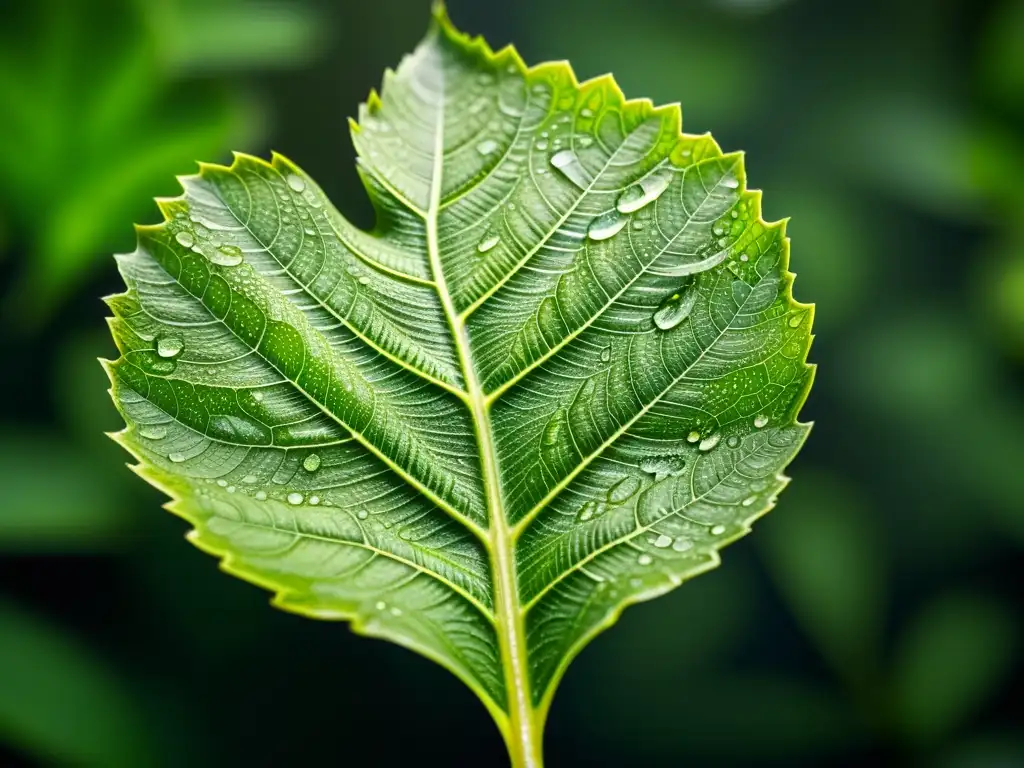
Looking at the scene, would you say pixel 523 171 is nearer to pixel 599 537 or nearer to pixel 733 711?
pixel 599 537

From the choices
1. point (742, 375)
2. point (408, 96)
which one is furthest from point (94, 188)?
point (742, 375)

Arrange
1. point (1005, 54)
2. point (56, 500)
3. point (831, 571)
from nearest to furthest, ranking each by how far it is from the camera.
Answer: point (56, 500), point (831, 571), point (1005, 54)

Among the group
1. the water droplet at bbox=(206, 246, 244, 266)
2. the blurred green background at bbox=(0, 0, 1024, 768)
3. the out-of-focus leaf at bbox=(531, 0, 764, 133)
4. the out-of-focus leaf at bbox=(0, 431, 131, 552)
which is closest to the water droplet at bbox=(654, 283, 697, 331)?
the water droplet at bbox=(206, 246, 244, 266)

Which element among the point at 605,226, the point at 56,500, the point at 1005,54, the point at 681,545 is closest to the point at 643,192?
the point at 605,226

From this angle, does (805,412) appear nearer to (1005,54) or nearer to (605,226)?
(1005,54)

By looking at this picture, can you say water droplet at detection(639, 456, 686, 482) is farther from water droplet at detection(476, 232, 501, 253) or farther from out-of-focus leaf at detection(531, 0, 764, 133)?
out-of-focus leaf at detection(531, 0, 764, 133)

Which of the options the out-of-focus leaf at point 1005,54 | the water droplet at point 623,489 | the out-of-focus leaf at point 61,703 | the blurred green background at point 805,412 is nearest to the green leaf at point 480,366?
the water droplet at point 623,489

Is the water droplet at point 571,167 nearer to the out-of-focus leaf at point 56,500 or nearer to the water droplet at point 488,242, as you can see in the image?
the water droplet at point 488,242
